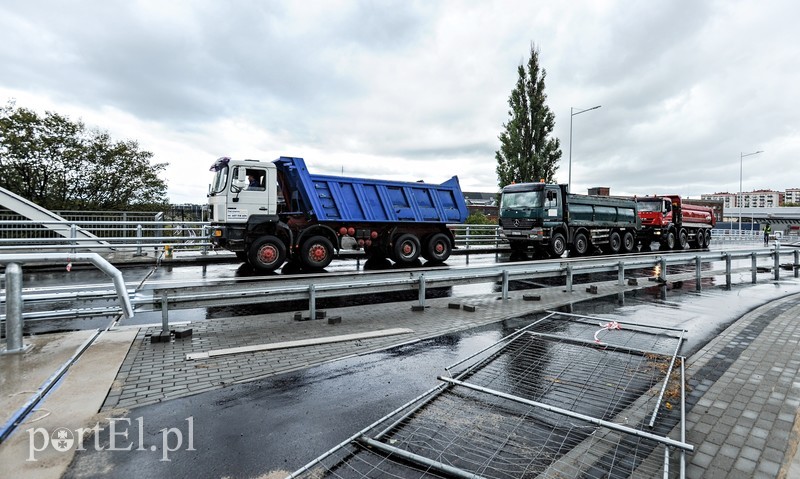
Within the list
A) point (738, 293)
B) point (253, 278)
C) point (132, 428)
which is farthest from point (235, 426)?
point (738, 293)

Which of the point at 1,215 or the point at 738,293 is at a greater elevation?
the point at 1,215

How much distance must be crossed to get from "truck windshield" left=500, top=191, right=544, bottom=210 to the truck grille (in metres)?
0.53

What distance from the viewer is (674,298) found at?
911 cm

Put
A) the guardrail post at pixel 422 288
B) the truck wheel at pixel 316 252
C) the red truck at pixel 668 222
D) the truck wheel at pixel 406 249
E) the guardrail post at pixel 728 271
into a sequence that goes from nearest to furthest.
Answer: the guardrail post at pixel 422 288 < the guardrail post at pixel 728 271 < the truck wheel at pixel 316 252 < the truck wheel at pixel 406 249 < the red truck at pixel 668 222

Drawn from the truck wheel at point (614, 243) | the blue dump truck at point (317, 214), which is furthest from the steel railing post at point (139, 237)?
the truck wheel at point (614, 243)

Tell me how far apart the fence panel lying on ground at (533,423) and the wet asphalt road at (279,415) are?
0.86 feet

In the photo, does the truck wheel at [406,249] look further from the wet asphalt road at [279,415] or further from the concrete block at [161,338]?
the concrete block at [161,338]

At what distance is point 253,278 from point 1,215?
12.9 meters

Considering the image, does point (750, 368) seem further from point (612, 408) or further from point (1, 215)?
point (1, 215)

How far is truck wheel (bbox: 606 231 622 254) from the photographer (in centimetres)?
2069

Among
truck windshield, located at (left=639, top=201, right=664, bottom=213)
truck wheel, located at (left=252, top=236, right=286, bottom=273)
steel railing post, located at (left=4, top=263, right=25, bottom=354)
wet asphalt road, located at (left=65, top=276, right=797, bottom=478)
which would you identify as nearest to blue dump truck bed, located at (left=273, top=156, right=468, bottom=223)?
truck wheel, located at (left=252, top=236, right=286, bottom=273)

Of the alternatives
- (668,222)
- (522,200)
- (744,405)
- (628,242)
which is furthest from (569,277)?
(668,222)

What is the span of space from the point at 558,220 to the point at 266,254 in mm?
12211

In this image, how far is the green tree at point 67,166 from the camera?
20078mm
